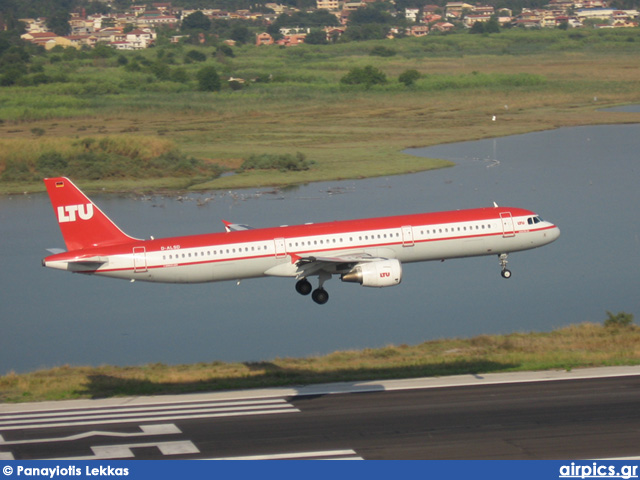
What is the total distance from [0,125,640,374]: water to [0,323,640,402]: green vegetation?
470cm

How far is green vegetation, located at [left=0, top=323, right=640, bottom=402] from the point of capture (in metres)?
56.4

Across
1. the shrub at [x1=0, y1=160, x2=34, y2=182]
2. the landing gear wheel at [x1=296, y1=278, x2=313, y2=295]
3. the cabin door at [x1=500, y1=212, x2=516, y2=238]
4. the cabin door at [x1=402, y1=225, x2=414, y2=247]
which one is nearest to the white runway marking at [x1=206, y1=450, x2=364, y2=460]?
the cabin door at [x1=402, y1=225, x2=414, y2=247]

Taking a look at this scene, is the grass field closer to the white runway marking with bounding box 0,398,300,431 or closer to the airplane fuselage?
the airplane fuselage

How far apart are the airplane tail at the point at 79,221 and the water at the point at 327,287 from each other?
1143 centimetres

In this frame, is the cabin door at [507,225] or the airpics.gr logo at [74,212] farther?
the cabin door at [507,225]

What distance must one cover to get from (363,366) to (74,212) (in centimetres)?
2092

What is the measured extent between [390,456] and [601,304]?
47564mm

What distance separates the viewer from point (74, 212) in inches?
2539

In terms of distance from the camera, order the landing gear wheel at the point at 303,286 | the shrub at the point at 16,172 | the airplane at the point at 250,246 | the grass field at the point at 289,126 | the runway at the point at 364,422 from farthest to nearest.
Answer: the grass field at the point at 289,126, the shrub at the point at 16,172, the landing gear wheel at the point at 303,286, the airplane at the point at 250,246, the runway at the point at 364,422

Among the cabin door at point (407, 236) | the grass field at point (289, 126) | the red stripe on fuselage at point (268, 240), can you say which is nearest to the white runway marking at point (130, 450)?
the red stripe on fuselage at point (268, 240)

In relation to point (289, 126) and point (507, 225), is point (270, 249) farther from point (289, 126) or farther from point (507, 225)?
point (289, 126)

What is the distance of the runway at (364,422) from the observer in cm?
4044

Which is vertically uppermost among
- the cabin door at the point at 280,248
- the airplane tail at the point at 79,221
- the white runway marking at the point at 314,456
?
the airplane tail at the point at 79,221

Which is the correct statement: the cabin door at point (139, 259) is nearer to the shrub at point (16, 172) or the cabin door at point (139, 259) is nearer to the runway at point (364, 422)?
the runway at point (364, 422)
